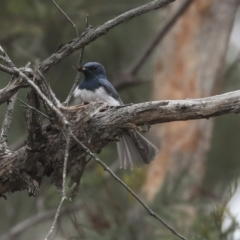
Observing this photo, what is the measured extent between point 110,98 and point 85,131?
1534 mm

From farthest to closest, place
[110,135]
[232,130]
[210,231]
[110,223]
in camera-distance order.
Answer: [232,130], [110,223], [210,231], [110,135]

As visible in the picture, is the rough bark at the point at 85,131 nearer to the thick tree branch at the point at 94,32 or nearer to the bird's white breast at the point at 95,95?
the thick tree branch at the point at 94,32

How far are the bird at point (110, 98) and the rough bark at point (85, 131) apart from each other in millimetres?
648

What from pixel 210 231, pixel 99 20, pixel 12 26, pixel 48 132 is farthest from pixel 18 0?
pixel 48 132

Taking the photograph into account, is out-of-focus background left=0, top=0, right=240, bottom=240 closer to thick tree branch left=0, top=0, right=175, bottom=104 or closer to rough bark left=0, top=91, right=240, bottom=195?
rough bark left=0, top=91, right=240, bottom=195

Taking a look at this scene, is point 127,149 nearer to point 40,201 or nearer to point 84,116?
point 84,116

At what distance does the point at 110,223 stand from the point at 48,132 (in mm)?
2496

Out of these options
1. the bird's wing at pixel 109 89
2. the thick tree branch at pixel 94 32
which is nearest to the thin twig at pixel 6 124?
the thick tree branch at pixel 94 32

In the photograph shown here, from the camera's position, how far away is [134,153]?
147 inches

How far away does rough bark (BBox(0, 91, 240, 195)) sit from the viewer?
2809 millimetres

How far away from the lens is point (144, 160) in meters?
3.71

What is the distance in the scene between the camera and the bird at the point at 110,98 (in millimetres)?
3707

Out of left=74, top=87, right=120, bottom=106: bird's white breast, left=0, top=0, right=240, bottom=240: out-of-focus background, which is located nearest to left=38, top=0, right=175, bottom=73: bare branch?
left=74, top=87, right=120, bottom=106: bird's white breast

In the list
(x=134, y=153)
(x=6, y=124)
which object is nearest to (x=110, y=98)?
(x=134, y=153)
